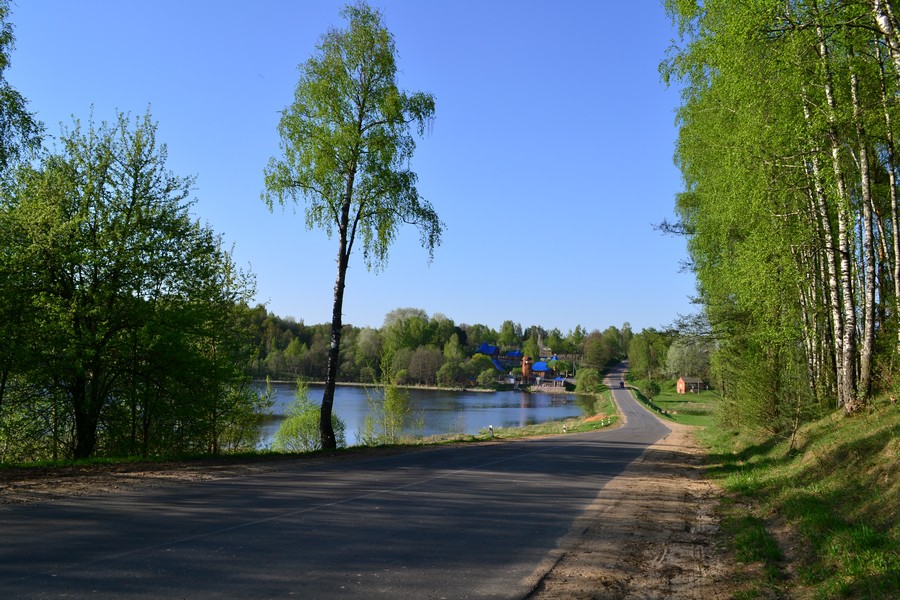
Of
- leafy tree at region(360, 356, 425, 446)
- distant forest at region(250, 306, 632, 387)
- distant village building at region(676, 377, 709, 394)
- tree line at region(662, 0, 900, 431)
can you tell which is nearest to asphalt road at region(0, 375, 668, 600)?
tree line at region(662, 0, 900, 431)

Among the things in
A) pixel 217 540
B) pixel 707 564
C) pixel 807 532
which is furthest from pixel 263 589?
pixel 807 532

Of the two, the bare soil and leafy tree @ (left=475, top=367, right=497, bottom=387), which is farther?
leafy tree @ (left=475, top=367, right=497, bottom=387)

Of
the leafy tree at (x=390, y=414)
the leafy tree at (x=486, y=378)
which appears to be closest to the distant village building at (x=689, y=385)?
the leafy tree at (x=486, y=378)

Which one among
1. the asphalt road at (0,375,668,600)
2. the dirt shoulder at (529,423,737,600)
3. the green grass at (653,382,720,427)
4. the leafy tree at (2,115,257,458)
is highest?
the leafy tree at (2,115,257,458)

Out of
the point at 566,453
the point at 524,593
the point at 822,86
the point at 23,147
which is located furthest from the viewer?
the point at 566,453

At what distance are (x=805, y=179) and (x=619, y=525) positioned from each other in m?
9.99

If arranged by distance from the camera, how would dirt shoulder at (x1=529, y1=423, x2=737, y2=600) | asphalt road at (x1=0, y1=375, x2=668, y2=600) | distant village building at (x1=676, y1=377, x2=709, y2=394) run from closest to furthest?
1. asphalt road at (x1=0, y1=375, x2=668, y2=600)
2. dirt shoulder at (x1=529, y1=423, x2=737, y2=600)
3. distant village building at (x1=676, y1=377, x2=709, y2=394)

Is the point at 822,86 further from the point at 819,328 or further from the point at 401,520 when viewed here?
the point at 401,520

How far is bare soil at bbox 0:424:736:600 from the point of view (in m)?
6.25

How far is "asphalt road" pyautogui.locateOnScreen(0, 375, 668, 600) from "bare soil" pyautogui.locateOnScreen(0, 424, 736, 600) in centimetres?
40

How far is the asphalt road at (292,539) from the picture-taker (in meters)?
5.50

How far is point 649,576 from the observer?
6594 mm

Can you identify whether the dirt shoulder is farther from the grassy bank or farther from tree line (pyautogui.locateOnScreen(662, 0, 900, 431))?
tree line (pyautogui.locateOnScreen(662, 0, 900, 431))

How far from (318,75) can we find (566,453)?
14.3m
